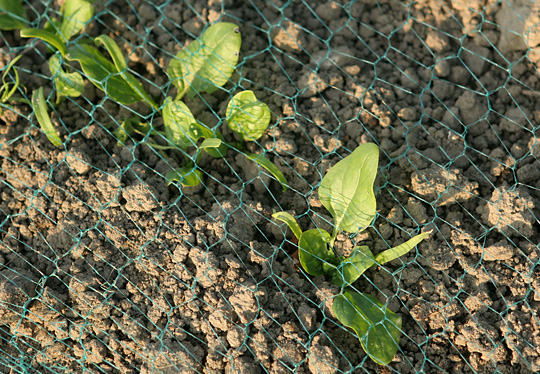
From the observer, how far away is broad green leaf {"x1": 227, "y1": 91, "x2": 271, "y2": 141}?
1560 millimetres

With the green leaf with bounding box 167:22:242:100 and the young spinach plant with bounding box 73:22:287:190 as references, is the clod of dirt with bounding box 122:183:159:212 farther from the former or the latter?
the green leaf with bounding box 167:22:242:100

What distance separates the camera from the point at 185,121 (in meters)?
1.59

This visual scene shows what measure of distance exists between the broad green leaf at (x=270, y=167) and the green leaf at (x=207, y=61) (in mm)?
296

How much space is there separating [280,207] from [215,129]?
337 millimetres

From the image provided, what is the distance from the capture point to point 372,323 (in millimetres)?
1367

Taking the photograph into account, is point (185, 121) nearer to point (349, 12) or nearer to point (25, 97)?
point (25, 97)

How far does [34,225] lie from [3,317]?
0.90 feet

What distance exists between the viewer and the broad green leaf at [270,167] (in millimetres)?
1510

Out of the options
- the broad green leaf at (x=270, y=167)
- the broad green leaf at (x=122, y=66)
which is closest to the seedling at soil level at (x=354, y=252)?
the broad green leaf at (x=270, y=167)

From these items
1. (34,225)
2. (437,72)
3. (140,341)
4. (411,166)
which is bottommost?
(140,341)

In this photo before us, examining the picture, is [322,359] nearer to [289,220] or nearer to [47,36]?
[289,220]

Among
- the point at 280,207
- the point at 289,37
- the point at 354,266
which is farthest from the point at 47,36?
the point at 354,266

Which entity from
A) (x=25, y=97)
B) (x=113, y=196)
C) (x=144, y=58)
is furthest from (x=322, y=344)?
(x=25, y=97)

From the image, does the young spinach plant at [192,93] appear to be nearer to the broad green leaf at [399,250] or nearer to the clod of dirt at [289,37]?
the clod of dirt at [289,37]
